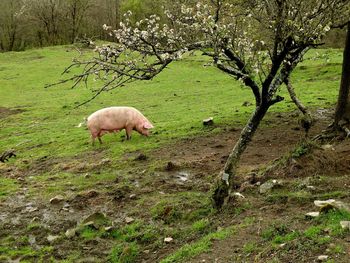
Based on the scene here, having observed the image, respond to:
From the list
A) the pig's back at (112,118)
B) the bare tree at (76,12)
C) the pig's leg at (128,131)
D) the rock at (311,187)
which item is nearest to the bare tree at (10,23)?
the bare tree at (76,12)

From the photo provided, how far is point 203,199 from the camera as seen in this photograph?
9.45 metres

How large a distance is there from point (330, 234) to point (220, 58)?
347cm

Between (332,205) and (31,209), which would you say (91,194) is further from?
(332,205)

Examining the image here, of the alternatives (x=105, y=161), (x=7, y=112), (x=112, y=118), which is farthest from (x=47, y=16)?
(x=105, y=161)

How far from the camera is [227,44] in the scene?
26.0 feet

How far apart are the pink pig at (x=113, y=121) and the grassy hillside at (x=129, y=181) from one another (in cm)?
47

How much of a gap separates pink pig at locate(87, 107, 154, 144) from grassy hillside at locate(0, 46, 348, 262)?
473mm

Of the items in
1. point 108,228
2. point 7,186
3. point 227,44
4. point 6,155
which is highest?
point 227,44

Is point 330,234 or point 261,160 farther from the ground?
point 330,234

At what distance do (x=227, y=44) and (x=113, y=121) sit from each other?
8.45 metres

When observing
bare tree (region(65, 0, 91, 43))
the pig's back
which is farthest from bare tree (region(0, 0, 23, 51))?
the pig's back

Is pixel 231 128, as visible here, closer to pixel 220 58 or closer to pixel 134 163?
pixel 134 163

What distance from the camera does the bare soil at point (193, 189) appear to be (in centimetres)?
751

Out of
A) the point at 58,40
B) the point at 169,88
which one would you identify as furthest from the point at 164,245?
the point at 58,40
